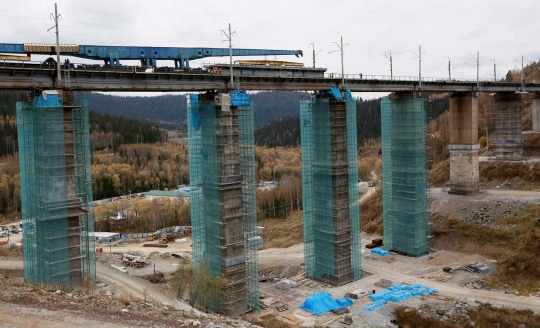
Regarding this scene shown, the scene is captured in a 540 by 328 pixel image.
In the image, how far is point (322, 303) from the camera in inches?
1203

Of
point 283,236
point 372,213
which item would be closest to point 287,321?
point 372,213

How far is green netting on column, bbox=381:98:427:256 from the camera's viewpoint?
4250 cm

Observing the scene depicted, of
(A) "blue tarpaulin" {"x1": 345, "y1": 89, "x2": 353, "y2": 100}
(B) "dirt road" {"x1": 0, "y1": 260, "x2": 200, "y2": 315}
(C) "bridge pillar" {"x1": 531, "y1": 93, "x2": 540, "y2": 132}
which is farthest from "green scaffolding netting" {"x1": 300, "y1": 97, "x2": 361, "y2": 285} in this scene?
(C) "bridge pillar" {"x1": 531, "y1": 93, "x2": 540, "y2": 132}

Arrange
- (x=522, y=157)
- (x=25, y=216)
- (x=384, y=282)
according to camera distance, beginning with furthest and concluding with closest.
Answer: (x=522, y=157) < (x=384, y=282) < (x=25, y=216)

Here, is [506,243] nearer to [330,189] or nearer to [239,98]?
[330,189]

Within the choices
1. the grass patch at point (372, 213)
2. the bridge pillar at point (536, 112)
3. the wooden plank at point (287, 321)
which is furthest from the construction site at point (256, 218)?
the bridge pillar at point (536, 112)

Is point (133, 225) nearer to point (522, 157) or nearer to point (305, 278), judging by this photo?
point (305, 278)

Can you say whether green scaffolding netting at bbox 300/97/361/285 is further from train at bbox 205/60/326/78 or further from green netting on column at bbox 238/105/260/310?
green netting on column at bbox 238/105/260/310

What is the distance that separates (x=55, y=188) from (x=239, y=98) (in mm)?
12302

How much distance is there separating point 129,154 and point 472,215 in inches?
4741

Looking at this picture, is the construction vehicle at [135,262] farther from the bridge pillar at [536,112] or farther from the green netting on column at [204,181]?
the bridge pillar at [536,112]

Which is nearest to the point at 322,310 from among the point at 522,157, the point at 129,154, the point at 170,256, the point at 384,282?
the point at 384,282

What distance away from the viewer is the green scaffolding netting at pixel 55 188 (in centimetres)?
2347

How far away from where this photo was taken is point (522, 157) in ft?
197
